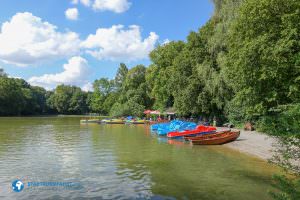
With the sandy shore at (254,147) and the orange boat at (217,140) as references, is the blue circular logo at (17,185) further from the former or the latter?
the orange boat at (217,140)

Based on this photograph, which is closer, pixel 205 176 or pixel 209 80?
pixel 205 176

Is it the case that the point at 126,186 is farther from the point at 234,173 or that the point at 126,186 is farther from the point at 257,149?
the point at 257,149

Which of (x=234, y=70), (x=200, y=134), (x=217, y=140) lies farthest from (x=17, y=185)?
(x=200, y=134)

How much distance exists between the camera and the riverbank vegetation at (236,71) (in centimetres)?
1645

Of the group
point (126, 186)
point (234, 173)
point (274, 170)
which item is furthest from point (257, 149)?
point (126, 186)

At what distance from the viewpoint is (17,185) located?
1099cm

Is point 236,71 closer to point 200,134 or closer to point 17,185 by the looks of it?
point 200,134

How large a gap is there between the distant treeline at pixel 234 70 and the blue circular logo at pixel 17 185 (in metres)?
8.52

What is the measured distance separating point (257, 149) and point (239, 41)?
7356mm

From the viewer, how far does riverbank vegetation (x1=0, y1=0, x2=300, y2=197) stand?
1645cm

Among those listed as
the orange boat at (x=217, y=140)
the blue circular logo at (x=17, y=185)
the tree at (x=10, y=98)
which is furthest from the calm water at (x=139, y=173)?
the tree at (x=10, y=98)

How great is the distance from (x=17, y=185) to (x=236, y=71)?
14778 mm

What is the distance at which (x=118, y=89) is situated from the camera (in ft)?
309

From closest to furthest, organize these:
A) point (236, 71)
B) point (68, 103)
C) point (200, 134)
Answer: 1. point (236, 71)
2. point (200, 134)
3. point (68, 103)
